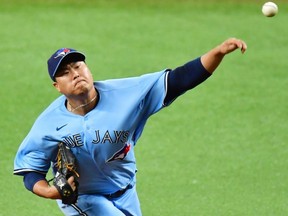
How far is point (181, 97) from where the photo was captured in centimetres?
1159

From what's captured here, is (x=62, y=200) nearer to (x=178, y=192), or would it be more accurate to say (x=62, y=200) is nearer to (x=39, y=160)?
(x=39, y=160)

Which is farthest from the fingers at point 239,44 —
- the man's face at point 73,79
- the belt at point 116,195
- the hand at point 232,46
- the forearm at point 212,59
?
the belt at point 116,195

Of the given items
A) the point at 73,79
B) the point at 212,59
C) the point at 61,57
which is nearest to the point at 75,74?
the point at 73,79

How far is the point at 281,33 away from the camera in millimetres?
13859

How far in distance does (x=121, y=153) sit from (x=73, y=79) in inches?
27.3

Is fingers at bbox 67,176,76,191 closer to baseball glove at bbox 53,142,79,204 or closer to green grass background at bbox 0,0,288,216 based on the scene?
baseball glove at bbox 53,142,79,204

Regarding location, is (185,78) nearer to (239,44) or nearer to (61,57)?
(239,44)

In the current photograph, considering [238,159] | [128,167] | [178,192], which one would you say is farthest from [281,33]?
[128,167]

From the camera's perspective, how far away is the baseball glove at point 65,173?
19.8 ft

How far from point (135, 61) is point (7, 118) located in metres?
2.62

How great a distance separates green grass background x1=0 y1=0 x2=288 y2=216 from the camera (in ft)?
28.9

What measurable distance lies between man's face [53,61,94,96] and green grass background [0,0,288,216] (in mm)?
2464

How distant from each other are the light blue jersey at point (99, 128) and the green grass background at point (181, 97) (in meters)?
2.11

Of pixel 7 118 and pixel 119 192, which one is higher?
pixel 119 192
